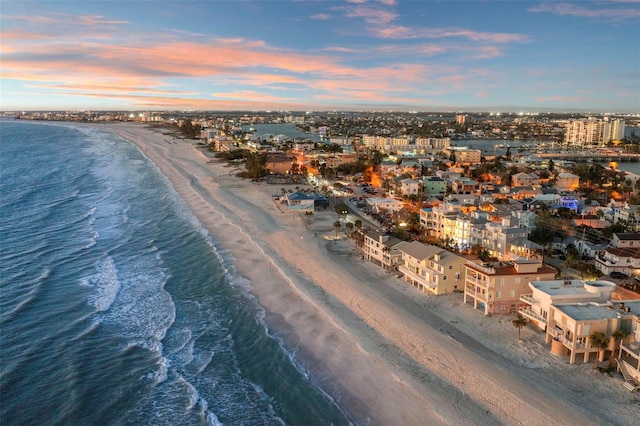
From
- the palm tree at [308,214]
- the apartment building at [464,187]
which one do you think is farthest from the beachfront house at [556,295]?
the apartment building at [464,187]

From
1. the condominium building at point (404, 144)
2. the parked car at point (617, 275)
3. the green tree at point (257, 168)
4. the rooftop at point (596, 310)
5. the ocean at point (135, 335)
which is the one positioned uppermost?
the condominium building at point (404, 144)

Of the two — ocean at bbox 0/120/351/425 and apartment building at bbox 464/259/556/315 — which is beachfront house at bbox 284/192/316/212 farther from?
apartment building at bbox 464/259/556/315

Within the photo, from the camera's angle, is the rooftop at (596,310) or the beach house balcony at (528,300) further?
the beach house balcony at (528,300)

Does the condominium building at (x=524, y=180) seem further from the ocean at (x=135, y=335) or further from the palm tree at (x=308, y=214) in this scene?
the ocean at (x=135, y=335)

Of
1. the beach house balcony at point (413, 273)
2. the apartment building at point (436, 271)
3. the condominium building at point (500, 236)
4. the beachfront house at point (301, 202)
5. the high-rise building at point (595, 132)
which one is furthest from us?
the high-rise building at point (595, 132)

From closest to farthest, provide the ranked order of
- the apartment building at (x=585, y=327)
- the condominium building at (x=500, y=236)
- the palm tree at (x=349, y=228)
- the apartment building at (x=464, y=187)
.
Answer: the apartment building at (x=585, y=327)
the condominium building at (x=500, y=236)
the palm tree at (x=349, y=228)
the apartment building at (x=464, y=187)

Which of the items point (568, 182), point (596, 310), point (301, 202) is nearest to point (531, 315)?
point (596, 310)

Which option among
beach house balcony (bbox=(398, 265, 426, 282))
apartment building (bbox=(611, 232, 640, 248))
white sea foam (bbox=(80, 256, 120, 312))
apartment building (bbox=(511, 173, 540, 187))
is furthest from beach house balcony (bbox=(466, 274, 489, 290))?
apartment building (bbox=(511, 173, 540, 187))

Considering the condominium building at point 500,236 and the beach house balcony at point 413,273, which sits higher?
the condominium building at point 500,236
